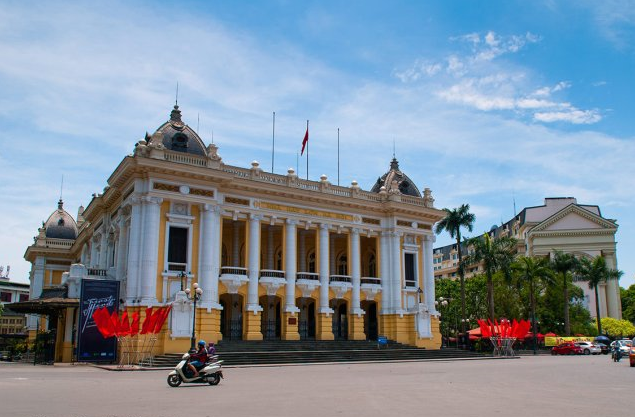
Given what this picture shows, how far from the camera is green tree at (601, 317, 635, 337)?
7000 centimetres

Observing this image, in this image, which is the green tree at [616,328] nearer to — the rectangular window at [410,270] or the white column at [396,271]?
the rectangular window at [410,270]

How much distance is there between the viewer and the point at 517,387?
1741 centimetres

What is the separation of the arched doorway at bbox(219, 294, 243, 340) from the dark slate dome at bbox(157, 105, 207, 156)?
10629mm

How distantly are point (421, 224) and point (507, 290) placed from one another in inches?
955

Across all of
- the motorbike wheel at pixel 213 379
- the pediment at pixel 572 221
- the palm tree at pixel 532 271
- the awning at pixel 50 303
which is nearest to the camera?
the motorbike wheel at pixel 213 379

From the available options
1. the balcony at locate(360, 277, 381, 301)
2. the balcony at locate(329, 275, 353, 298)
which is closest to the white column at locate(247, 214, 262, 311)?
the balcony at locate(329, 275, 353, 298)

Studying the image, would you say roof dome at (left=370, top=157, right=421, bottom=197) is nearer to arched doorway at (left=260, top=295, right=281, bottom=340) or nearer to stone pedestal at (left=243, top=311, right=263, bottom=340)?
arched doorway at (left=260, top=295, right=281, bottom=340)

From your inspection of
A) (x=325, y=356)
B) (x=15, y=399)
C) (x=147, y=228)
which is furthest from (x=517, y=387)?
(x=147, y=228)

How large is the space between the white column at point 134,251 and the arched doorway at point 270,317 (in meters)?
10.6

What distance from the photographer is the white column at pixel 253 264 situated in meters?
39.2

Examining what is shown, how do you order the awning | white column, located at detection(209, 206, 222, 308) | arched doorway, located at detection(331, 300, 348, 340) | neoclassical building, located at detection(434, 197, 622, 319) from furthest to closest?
neoclassical building, located at detection(434, 197, 622, 319), arched doorway, located at detection(331, 300, 348, 340), white column, located at detection(209, 206, 222, 308), the awning

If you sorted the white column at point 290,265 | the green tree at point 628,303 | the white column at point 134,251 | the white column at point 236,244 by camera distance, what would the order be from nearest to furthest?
1. the white column at point 134,251
2. the white column at point 290,265
3. the white column at point 236,244
4. the green tree at point 628,303

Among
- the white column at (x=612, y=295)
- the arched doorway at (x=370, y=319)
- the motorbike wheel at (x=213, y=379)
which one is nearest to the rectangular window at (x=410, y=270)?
the arched doorway at (x=370, y=319)

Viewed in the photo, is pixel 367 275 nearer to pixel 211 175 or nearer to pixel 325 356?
pixel 325 356
